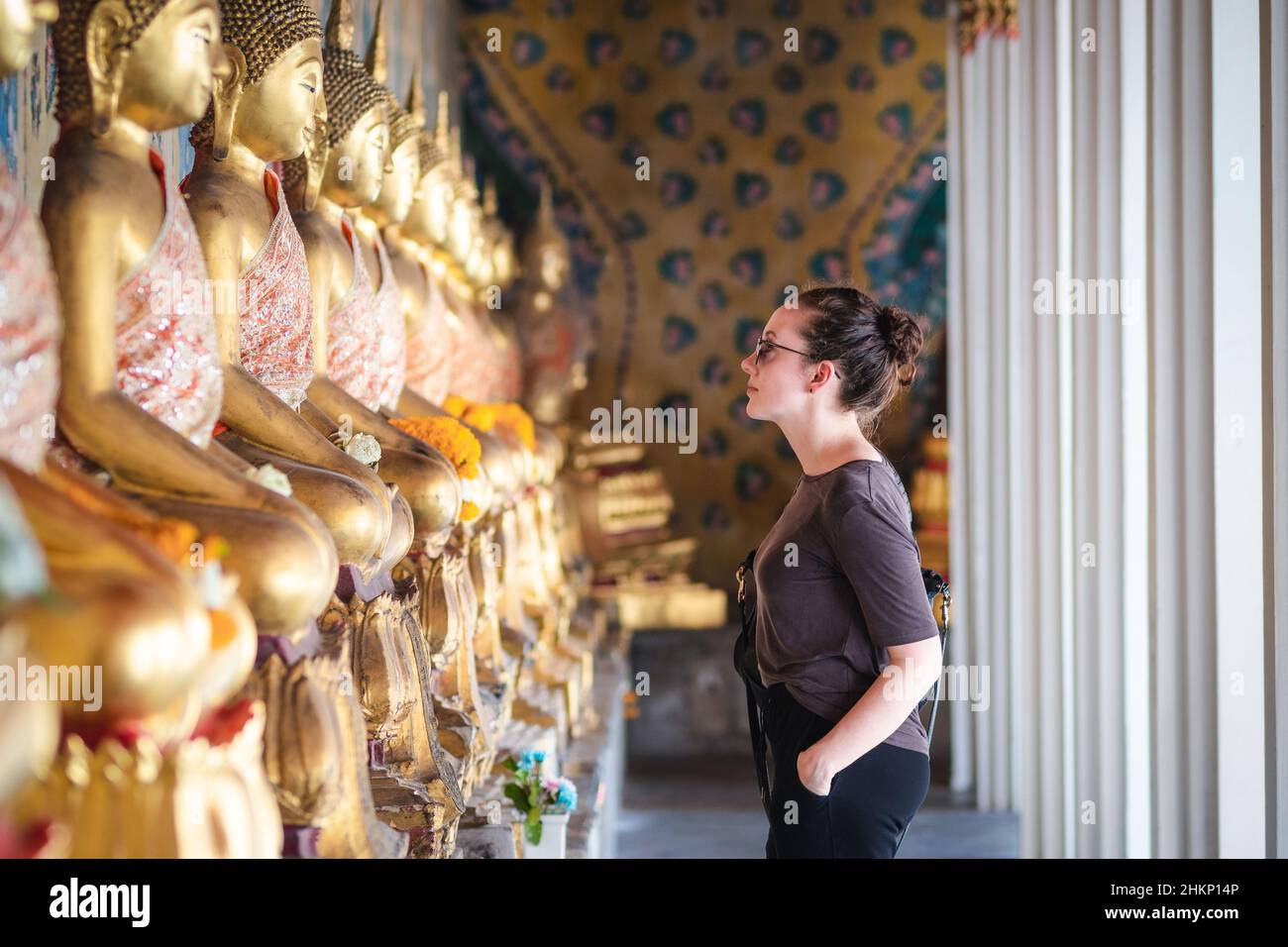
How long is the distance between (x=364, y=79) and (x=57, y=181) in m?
1.01

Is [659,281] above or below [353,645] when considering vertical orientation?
above

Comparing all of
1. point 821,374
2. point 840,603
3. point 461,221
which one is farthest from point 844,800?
point 461,221

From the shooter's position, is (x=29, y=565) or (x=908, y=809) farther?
(x=908, y=809)

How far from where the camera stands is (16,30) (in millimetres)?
1028

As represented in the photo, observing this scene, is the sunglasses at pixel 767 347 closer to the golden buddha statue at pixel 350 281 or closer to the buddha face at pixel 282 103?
the golden buddha statue at pixel 350 281

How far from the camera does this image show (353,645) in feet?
5.85

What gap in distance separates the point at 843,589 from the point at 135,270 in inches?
35.0

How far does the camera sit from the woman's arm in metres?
1.65

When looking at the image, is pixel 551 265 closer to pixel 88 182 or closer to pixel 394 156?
pixel 394 156

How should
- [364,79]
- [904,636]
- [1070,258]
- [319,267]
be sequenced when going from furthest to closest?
[1070,258] < [364,79] < [319,267] < [904,636]
